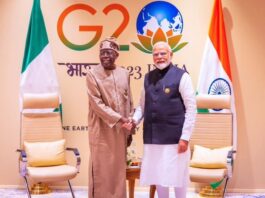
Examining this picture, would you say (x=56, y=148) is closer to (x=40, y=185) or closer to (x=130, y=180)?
(x=40, y=185)

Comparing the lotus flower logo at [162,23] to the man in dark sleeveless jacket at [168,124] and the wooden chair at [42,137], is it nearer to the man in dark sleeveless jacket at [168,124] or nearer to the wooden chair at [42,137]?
the wooden chair at [42,137]

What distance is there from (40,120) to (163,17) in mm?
1953

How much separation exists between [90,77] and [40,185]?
2.05 meters

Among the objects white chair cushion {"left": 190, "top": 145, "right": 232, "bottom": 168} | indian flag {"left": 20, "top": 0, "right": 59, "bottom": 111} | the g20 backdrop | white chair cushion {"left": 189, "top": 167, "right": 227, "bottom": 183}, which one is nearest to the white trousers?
white chair cushion {"left": 189, "top": 167, "right": 227, "bottom": 183}

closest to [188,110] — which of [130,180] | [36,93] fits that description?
[130,180]

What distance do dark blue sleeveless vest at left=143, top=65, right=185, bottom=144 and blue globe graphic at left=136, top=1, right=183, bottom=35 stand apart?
76.3 inches

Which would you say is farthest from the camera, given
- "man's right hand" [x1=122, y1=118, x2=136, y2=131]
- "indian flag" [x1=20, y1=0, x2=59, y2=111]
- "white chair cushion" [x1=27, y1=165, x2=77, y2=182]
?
"indian flag" [x1=20, y1=0, x2=59, y2=111]

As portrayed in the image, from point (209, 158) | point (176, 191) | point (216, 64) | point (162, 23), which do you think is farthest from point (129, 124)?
point (162, 23)

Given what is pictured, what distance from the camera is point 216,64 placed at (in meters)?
5.71

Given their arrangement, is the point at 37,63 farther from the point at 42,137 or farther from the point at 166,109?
the point at 166,109

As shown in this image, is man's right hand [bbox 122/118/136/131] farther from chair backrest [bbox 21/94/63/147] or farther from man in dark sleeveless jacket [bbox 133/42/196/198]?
chair backrest [bbox 21/94/63/147]

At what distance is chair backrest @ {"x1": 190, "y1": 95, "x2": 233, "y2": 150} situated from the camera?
5383mm

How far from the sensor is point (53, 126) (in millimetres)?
5551

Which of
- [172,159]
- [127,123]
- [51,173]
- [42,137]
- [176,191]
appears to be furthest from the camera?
Result: [42,137]
